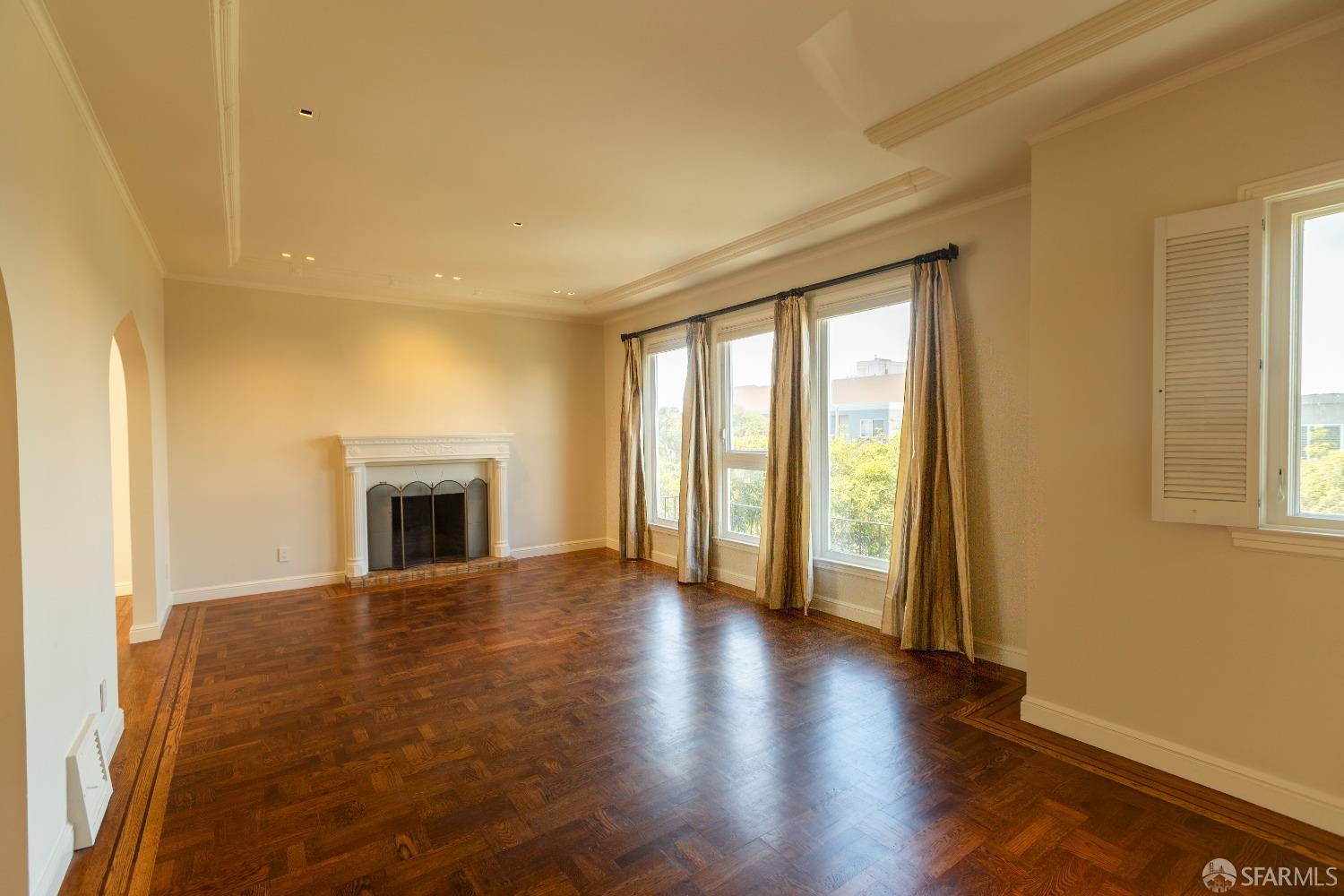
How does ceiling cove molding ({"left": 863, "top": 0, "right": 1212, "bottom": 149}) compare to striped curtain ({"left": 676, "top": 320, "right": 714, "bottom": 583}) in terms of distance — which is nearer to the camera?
ceiling cove molding ({"left": 863, "top": 0, "right": 1212, "bottom": 149})

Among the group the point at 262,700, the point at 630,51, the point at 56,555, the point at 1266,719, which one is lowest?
the point at 262,700

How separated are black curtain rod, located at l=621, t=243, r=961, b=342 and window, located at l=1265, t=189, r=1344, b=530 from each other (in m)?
1.64

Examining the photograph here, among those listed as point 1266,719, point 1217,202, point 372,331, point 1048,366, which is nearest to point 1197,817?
point 1266,719

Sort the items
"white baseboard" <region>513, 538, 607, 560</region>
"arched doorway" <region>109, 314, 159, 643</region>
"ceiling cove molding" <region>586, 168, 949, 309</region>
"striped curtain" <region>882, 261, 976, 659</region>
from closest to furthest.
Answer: "ceiling cove molding" <region>586, 168, 949, 309</region> < "striped curtain" <region>882, 261, 976, 659</region> < "arched doorway" <region>109, 314, 159, 643</region> < "white baseboard" <region>513, 538, 607, 560</region>

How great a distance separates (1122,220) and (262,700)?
4608 millimetres

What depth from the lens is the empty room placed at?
201cm

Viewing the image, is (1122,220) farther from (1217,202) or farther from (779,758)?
(779,758)

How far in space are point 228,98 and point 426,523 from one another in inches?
169

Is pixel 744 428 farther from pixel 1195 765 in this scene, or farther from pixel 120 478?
pixel 120 478

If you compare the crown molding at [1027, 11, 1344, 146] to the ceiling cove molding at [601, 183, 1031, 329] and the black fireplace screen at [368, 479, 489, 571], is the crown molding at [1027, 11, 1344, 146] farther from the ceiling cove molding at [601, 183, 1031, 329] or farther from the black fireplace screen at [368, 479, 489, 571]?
the black fireplace screen at [368, 479, 489, 571]

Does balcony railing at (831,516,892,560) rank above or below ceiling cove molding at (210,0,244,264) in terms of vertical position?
below

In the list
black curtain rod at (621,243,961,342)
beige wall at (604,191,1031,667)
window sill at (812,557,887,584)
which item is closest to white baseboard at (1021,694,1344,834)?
beige wall at (604,191,1031,667)

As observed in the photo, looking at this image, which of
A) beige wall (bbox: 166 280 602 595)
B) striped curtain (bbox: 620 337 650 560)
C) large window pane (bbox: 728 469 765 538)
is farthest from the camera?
striped curtain (bbox: 620 337 650 560)

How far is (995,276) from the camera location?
3.59 metres
